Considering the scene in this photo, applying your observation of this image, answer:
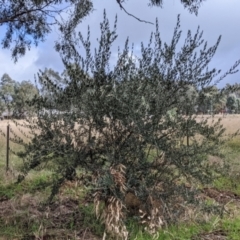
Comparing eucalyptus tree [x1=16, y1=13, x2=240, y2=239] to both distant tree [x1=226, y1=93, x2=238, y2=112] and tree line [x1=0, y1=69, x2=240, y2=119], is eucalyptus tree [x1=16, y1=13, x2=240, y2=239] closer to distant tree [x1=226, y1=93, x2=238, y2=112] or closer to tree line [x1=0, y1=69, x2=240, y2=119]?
tree line [x1=0, y1=69, x2=240, y2=119]

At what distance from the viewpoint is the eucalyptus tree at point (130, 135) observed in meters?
2.87

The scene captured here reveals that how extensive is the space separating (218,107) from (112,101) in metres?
1.01

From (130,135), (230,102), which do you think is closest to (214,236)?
(130,135)

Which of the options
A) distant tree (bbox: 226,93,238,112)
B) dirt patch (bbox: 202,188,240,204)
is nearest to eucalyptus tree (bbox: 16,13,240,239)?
distant tree (bbox: 226,93,238,112)

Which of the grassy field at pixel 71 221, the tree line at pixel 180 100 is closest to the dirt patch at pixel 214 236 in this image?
the grassy field at pixel 71 221

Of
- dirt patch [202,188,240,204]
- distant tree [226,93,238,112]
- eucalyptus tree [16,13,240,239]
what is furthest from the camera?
dirt patch [202,188,240,204]

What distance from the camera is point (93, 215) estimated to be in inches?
130

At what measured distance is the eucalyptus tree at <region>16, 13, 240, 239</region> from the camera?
113 inches

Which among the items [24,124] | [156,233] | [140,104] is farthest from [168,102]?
[24,124]

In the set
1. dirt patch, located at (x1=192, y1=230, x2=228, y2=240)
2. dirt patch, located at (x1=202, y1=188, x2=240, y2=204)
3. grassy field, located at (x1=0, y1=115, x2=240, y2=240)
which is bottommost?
dirt patch, located at (x1=192, y1=230, x2=228, y2=240)

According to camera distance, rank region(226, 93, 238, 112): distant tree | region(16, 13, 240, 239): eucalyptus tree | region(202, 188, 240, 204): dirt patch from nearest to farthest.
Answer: region(16, 13, 240, 239): eucalyptus tree, region(226, 93, 238, 112): distant tree, region(202, 188, 240, 204): dirt patch

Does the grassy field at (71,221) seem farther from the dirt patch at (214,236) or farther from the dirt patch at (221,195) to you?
the dirt patch at (221,195)

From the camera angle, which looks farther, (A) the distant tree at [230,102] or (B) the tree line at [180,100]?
(A) the distant tree at [230,102]

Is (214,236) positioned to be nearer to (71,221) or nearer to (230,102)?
(71,221)
